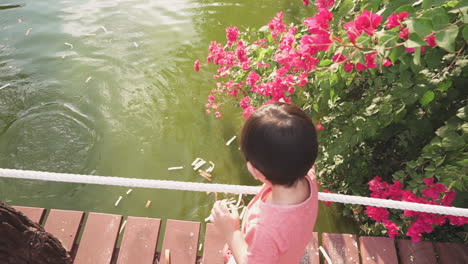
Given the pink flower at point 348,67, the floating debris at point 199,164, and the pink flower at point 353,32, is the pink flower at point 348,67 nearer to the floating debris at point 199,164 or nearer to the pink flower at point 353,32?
the pink flower at point 353,32

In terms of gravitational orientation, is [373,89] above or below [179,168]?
above

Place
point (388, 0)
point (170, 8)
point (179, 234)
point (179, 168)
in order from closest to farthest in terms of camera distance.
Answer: point (388, 0)
point (179, 234)
point (179, 168)
point (170, 8)

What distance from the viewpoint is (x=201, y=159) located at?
3.34 metres

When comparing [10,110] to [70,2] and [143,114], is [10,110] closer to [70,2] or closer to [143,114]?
[143,114]

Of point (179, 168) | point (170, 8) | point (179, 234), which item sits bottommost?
point (179, 168)

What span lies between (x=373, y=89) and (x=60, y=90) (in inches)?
139

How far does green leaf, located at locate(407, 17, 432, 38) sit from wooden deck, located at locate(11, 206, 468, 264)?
4.82 ft

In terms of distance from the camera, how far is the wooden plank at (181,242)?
210cm

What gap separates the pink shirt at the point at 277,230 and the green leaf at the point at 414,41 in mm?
707

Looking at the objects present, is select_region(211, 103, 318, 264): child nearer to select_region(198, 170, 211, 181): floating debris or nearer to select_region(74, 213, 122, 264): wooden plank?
select_region(74, 213, 122, 264): wooden plank

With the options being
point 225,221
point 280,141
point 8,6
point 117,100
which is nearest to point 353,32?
point 280,141

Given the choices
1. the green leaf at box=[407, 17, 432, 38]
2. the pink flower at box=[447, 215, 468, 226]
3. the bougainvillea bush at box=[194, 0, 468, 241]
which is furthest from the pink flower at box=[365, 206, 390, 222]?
the green leaf at box=[407, 17, 432, 38]

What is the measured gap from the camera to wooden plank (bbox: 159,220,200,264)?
82.7 inches

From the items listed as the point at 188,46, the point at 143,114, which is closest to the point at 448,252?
the point at 143,114
